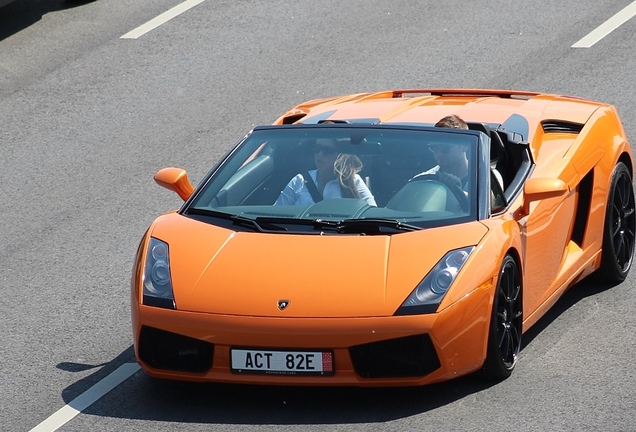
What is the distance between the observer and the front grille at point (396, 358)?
6383 mm

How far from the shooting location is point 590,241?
27.0 ft

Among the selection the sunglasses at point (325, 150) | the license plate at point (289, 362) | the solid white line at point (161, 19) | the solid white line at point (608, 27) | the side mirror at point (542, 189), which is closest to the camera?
the license plate at point (289, 362)

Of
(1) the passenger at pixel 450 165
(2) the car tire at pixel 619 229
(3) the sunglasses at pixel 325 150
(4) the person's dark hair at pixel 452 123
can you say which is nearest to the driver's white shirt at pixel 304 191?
(3) the sunglasses at pixel 325 150

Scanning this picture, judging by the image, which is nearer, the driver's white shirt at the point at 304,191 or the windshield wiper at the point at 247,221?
the windshield wiper at the point at 247,221

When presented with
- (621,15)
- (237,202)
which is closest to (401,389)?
(237,202)

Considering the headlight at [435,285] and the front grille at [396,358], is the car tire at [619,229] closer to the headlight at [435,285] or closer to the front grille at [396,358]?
the headlight at [435,285]

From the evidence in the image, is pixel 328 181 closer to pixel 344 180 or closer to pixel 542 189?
pixel 344 180

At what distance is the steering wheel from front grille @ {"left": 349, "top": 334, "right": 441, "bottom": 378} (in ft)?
3.40

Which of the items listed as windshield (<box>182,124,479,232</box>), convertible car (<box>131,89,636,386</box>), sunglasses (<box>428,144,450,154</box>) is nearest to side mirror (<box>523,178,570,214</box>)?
convertible car (<box>131,89,636,386</box>)

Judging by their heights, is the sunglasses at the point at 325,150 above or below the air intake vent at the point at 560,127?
above

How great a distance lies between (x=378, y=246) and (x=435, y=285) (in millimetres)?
431

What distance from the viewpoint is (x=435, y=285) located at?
6.52m

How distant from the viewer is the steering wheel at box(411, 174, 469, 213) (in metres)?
7.24

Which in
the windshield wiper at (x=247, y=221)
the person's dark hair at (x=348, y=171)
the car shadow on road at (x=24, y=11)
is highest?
the person's dark hair at (x=348, y=171)
